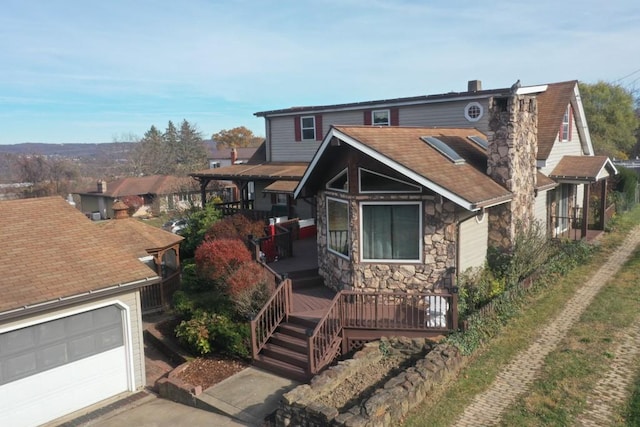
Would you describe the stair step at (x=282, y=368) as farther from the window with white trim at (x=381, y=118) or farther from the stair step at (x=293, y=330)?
the window with white trim at (x=381, y=118)

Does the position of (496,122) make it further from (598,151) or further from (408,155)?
(598,151)

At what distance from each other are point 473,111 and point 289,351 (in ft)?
42.0

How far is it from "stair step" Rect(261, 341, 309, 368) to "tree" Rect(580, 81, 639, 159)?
1817 inches

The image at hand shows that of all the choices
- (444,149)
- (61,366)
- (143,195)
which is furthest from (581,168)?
(143,195)

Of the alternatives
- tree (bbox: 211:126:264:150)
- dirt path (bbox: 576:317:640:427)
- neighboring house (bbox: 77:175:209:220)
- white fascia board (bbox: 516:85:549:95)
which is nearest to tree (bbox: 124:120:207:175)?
tree (bbox: 211:126:264:150)

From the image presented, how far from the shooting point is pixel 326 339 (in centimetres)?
1070

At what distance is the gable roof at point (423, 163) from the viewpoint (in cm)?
1138

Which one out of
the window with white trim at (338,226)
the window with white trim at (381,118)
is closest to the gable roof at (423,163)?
the window with white trim at (338,226)

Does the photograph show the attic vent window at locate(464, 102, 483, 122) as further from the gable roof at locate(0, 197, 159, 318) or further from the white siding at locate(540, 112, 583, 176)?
the gable roof at locate(0, 197, 159, 318)

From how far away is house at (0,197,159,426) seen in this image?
9.62 metres

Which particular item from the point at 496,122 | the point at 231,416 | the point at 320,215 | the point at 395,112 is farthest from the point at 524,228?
the point at 231,416

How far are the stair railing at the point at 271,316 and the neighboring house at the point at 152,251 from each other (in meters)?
6.74

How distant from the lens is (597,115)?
160 feet

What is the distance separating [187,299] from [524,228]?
33.2 ft
